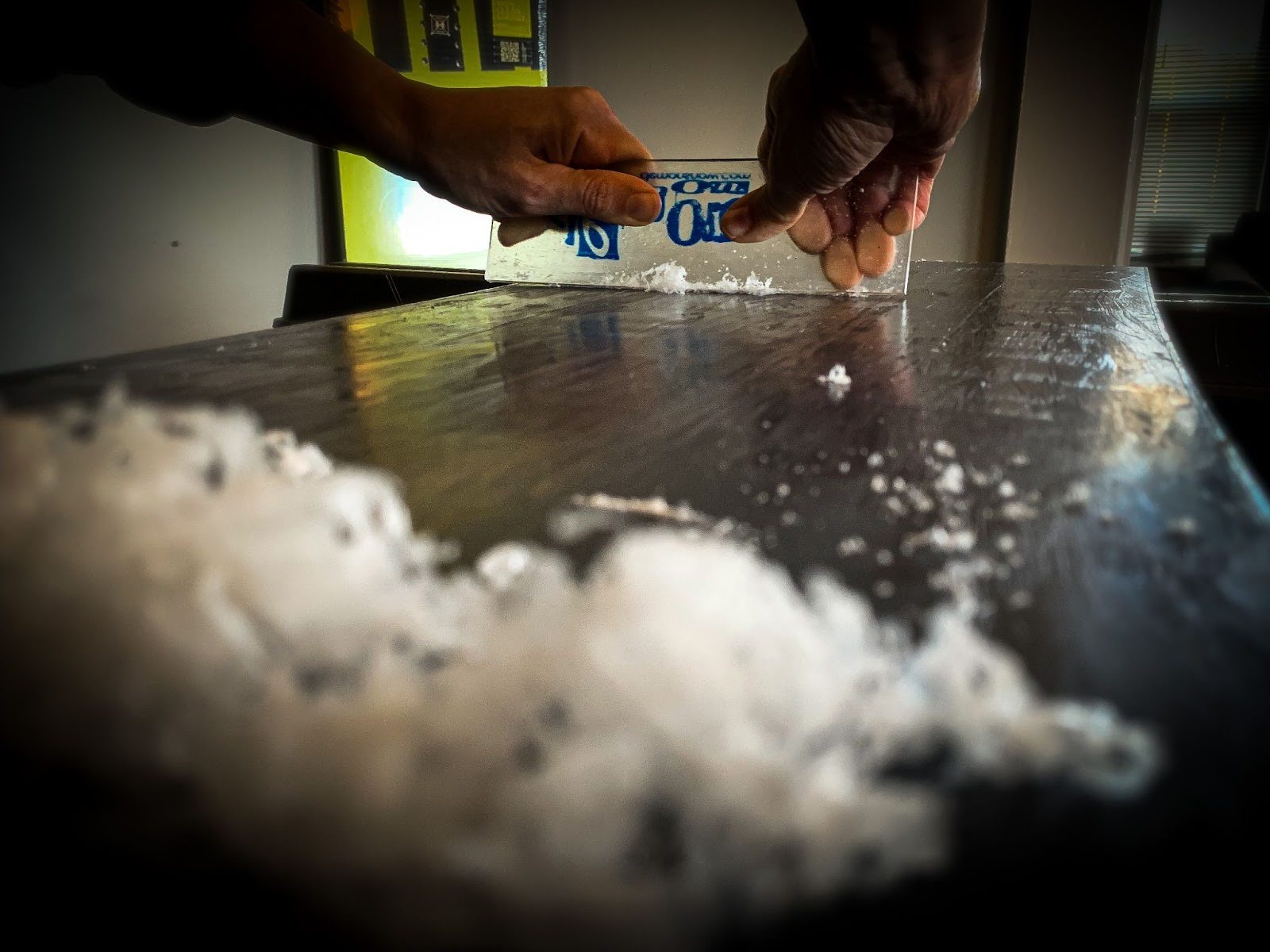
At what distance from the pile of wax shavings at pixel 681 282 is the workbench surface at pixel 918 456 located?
0.20 meters

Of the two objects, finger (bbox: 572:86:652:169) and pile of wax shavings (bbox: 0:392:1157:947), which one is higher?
finger (bbox: 572:86:652:169)

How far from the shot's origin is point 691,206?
1.11 m

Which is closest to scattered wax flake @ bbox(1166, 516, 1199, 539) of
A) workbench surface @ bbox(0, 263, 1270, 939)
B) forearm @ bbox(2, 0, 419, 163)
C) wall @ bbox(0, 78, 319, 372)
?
workbench surface @ bbox(0, 263, 1270, 939)

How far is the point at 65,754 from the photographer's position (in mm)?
213

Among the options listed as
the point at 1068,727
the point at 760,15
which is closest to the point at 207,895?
the point at 1068,727

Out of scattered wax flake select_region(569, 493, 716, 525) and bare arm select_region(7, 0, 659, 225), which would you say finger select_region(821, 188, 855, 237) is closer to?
bare arm select_region(7, 0, 659, 225)

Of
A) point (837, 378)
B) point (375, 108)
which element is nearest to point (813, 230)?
point (837, 378)

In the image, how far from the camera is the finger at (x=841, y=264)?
1.07 meters

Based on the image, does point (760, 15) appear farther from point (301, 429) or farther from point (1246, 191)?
point (301, 429)

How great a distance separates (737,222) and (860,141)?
30 cm

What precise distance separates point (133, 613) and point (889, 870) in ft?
0.82

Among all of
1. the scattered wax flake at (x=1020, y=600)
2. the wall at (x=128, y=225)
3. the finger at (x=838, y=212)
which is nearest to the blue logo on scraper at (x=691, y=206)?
the finger at (x=838, y=212)

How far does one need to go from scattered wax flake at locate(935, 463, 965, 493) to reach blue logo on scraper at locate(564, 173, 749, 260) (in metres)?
0.77

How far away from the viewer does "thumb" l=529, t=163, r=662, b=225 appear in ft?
3.56
